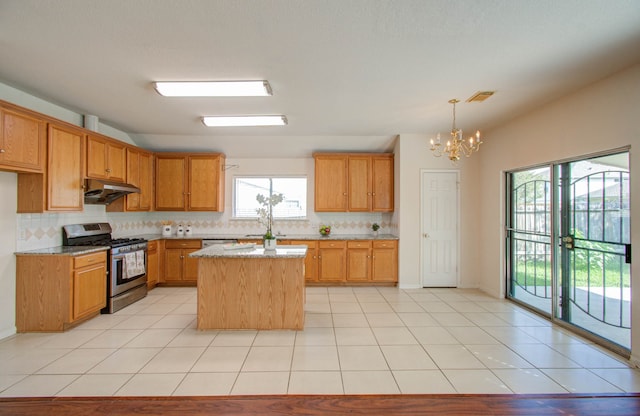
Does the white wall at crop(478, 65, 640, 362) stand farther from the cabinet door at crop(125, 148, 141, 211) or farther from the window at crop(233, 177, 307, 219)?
the cabinet door at crop(125, 148, 141, 211)

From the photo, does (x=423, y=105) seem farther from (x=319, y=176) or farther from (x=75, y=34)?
(x=75, y=34)

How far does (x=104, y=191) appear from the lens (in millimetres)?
4109

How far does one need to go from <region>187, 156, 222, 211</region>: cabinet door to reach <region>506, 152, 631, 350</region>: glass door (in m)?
4.87

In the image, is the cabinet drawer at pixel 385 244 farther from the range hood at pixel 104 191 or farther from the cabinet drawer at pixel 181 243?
the range hood at pixel 104 191

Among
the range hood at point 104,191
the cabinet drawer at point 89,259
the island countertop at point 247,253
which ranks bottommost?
the cabinet drawer at point 89,259

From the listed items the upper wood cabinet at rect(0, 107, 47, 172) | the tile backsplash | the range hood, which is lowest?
the tile backsplash

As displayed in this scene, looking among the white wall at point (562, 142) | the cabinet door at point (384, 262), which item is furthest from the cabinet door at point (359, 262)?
the white wall at point (562, 142)

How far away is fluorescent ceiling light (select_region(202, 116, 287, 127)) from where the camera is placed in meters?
4.16

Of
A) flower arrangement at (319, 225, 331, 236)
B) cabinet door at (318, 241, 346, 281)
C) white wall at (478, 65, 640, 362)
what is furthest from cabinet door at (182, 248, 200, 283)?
white wall at (478, 65, 640, 362)

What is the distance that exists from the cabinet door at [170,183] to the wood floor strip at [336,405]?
3.69m

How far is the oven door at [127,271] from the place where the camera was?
395cm

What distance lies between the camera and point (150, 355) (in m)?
2.79

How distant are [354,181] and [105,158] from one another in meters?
3.86

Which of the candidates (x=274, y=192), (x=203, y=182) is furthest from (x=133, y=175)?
(x=274, y=192)
